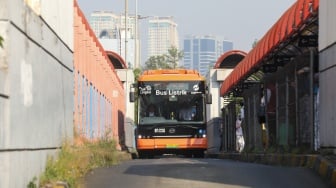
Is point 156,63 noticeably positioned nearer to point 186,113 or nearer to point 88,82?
point 186,113

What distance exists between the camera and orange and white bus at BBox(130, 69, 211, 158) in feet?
91.3

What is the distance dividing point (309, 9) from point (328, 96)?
2.71m

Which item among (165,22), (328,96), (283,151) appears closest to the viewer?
(328,96)

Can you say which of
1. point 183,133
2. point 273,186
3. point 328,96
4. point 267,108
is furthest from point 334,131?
point 183,133

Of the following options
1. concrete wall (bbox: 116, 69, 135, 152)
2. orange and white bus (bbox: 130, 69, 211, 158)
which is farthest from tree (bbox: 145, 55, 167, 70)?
orange and white bus (bbox: 130, 69, 211, 158)

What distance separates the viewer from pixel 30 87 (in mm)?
8180

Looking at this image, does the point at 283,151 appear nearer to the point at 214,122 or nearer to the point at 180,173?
the point at 180,173

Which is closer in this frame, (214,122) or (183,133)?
(183,133)

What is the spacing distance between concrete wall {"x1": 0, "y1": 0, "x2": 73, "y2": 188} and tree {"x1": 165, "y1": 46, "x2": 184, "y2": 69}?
79747 mm

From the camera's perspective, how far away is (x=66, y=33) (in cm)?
1235

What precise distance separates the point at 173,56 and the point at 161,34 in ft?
218

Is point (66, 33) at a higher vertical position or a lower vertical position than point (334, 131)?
higher

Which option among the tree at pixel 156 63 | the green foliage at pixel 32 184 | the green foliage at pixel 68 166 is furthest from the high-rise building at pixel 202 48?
the green foliage at pixel 32 184

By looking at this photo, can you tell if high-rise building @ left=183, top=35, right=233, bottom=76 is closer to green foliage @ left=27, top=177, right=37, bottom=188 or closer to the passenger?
the passenger
